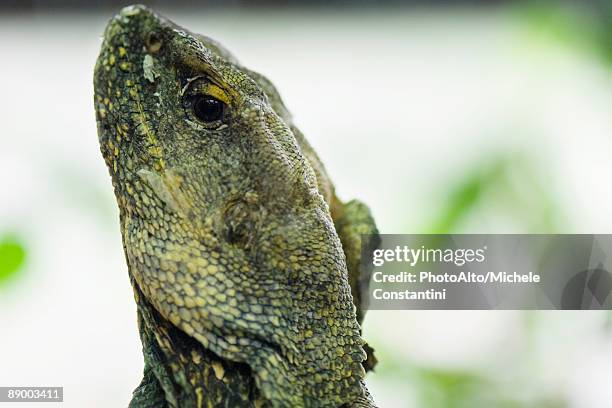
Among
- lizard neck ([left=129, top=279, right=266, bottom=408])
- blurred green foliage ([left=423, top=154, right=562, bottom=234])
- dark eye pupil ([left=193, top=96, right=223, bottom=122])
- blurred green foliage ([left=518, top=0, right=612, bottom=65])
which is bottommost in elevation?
lizard neck ([left=129, top=279, right=266, bottom=408])

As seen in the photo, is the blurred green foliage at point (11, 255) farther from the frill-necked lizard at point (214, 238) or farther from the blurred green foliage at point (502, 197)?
the blurred green foliage at point (502, 197)

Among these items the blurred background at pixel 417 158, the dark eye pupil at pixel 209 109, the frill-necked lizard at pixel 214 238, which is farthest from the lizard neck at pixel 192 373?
the blurred background at pixel 417 158

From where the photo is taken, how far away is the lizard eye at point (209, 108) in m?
1.38

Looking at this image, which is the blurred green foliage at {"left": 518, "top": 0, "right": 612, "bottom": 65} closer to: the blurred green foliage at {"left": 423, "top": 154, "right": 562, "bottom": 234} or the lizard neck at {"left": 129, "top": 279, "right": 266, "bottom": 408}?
the blurred green foliage at {"left": 423, "top": 154, "right": 562, "bottom": 234}

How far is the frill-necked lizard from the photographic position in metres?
1.30

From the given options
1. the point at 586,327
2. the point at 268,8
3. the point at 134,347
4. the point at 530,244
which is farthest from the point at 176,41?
the point at 586,327

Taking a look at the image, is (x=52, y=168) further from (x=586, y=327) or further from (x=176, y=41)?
(x=586, y=327)

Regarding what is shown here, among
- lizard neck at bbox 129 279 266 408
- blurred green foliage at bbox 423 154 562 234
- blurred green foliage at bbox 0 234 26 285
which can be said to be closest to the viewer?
lizard neck at bbox 129 279 266 408

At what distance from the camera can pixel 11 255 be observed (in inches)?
106

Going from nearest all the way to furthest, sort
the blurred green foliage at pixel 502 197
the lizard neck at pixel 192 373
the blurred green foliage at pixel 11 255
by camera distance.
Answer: the lizard neck at pixel 192 373
the blurred green foliage at pixel 502 197
the blurred green foliage at pixel 11 255

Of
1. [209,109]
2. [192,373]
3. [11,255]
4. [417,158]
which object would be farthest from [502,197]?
[11,255]

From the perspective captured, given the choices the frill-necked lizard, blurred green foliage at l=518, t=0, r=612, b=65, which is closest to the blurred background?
blurred green foliage at l=518, t=0, r=612, b=65

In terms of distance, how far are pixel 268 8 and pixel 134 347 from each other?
1.47 meters

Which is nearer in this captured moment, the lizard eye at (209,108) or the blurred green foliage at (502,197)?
the lizard eye at (209,108)
